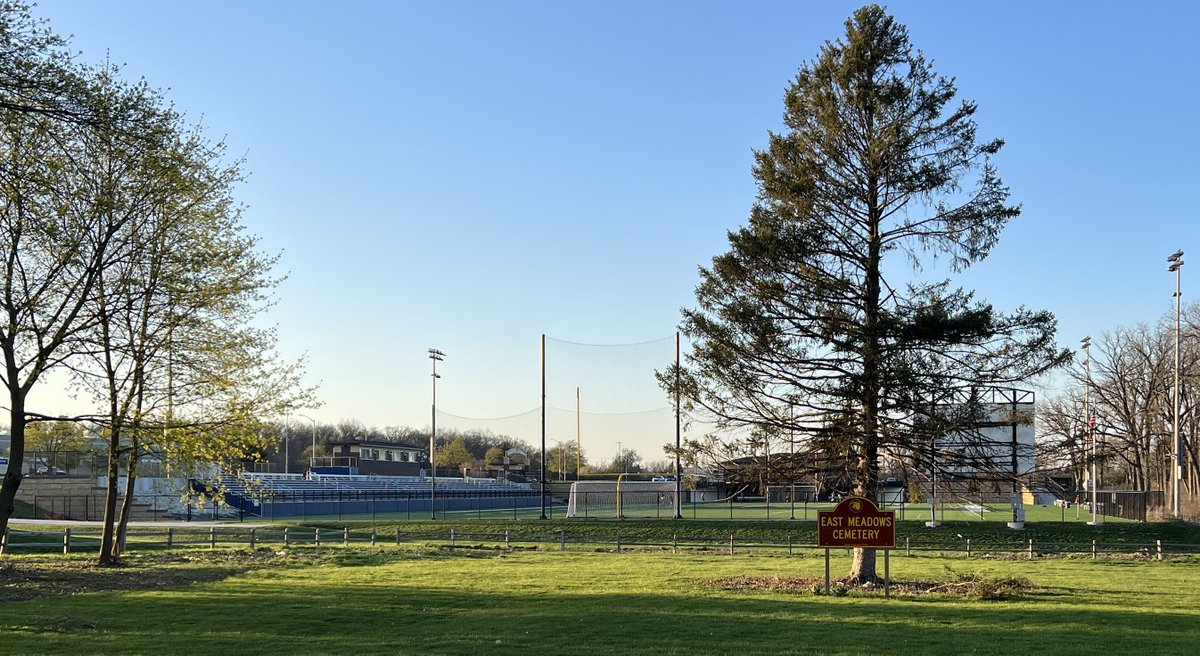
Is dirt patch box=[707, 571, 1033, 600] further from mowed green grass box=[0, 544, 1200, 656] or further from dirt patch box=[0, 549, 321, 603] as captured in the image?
dirt patch box=[0, 549, 321, 603]

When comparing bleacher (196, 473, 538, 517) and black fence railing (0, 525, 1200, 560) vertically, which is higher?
black fence railing (0, 525, 1200, 560)

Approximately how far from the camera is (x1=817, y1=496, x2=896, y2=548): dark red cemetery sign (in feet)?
74.9

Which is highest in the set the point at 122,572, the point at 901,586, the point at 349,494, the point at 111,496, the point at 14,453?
the point at 14,453

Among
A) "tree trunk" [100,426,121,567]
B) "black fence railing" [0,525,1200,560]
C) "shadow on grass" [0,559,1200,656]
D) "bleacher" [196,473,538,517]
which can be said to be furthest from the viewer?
"bleacher" [196,473,538,517]

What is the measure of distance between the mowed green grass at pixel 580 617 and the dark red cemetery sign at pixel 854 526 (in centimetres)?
170

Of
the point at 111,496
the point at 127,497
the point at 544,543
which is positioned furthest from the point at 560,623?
the point at 544,543

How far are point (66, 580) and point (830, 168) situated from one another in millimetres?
20145

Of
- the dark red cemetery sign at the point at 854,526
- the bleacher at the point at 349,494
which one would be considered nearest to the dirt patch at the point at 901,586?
the dark red cemetery sign at the point at 854,526

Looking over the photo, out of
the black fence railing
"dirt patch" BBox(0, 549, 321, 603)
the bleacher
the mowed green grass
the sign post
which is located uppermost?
the sign post

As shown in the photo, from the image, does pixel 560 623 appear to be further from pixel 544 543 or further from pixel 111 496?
pixel 544 543

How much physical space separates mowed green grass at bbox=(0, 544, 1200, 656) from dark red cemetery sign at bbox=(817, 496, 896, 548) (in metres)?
1.70

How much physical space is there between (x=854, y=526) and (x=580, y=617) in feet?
26.3

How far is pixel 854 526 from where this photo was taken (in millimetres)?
23047

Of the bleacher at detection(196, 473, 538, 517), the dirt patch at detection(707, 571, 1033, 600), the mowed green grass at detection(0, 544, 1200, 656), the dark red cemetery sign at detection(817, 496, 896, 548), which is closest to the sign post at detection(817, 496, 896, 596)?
the dark red cemetery sign at detection(817, 496, 896, 548)
